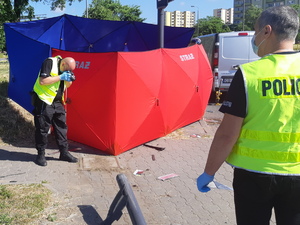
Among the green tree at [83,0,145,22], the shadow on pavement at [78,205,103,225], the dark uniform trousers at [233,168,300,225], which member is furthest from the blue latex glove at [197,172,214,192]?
the green tree at [83,0,145,22]

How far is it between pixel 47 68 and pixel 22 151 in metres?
1.61

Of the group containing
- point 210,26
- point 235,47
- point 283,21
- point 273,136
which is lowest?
point 273,136

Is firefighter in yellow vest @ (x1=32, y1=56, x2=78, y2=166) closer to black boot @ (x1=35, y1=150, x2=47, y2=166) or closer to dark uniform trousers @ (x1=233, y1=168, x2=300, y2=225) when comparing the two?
black boot @ (x1=35, y1=150, x2=47, y2=166)

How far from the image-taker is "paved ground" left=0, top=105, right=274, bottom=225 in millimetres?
3986

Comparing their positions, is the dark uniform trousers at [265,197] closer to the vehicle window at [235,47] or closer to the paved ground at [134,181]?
the paved ground at [134,181]

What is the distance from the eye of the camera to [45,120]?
5355mm

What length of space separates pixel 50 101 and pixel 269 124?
3954 millimetres

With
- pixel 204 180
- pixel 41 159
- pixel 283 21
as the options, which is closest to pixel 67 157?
pixel 41 159

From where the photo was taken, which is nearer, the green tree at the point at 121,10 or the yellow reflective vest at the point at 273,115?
the yellow reflective vest at the point at 273,115

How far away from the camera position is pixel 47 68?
17.4 ft

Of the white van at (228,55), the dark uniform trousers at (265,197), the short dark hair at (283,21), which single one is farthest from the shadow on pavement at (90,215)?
the white van at (228,55)

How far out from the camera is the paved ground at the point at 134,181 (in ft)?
13.1

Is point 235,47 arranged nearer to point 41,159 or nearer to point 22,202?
point 41,159

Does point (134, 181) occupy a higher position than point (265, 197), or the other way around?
point (265, 197)
